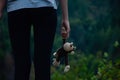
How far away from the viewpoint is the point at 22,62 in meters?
3.26

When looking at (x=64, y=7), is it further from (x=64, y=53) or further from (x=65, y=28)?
(x=64, y=53)

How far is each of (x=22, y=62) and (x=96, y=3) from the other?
26.3m

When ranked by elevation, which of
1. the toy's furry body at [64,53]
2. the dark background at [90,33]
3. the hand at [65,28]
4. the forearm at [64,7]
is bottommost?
the dark background at [90,33]

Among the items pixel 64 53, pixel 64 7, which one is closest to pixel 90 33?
→ pixel 64 53

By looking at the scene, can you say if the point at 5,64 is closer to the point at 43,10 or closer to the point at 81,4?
the point at 81,4

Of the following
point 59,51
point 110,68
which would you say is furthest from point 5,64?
point 59,51

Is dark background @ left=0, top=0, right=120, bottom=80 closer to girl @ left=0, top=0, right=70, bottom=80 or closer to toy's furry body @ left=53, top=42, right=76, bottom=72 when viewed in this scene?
toy's furry body @ left=53, top=42, right=76, bottom=72

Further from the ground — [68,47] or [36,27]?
[36,27]

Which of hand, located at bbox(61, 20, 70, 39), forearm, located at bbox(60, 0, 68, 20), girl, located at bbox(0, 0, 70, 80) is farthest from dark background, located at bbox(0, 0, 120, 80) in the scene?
girl, located at bbox(0, 0, 70, 80)

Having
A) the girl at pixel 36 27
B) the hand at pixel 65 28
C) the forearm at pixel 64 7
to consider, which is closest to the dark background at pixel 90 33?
the hand at pixel 65 28

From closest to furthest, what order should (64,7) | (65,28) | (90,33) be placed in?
(64,7) → (65,28) → (90,33)

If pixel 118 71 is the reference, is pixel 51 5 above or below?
above

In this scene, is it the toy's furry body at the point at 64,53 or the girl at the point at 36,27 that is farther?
the toy's furry body at the point at 64,53

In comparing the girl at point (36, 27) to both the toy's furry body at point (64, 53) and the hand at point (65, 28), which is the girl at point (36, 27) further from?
the toy's furry body at point (64, 53)
